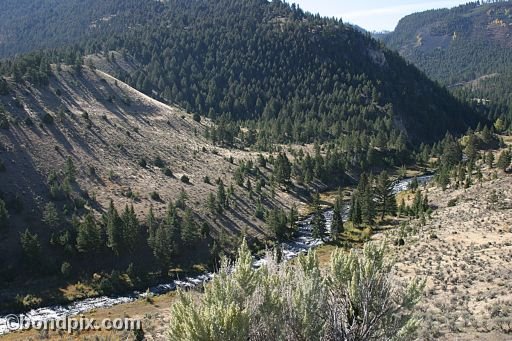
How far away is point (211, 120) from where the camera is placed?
15125 cm

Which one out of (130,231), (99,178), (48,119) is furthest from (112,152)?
(130,231)

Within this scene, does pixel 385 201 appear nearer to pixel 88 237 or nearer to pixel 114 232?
pixel 114 232

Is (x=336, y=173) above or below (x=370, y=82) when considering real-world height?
below

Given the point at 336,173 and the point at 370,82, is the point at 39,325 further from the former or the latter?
the point at 370,82

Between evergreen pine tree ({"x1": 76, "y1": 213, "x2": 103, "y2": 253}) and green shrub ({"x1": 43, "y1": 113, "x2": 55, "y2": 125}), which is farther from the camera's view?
green shrub ({"x1": 43, "y1": 113, "x2": 55, "y2": 125})

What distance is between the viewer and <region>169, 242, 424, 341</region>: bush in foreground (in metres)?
17.1

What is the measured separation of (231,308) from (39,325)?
1663 inches

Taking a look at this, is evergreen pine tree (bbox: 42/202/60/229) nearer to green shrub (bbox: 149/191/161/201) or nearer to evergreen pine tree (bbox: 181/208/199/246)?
green shrub (bbox: 149/191/161/201)

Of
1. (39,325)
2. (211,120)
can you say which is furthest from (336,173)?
(39,325)

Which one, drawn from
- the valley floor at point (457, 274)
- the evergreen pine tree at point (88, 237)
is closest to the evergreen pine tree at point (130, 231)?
the evergreen pine tree at point (88, 237)

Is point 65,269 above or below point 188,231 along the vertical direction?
below

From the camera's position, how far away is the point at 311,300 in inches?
693

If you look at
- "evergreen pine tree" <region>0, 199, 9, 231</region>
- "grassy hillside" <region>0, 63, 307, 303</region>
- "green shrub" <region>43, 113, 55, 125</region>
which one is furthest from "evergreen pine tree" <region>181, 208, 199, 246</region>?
"green shrub" <region>43, 113, 55, 125</region>

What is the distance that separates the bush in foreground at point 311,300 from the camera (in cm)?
1709
